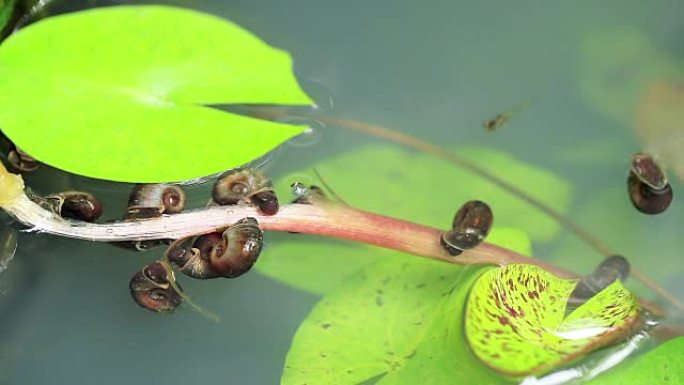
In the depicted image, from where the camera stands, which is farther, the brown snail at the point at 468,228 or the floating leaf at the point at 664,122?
the floating leaf at the point at 664,122

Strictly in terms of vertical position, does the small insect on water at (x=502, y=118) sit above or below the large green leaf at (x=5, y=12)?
above

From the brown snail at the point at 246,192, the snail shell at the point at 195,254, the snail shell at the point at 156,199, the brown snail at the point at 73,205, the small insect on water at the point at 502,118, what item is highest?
the small insect on water at the point at 502,118

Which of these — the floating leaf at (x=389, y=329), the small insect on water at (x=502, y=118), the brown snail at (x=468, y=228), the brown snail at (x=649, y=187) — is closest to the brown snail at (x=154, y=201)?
the floating leaf at (x=389, y=329)

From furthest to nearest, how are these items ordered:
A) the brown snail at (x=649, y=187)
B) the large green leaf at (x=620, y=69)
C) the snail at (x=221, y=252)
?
the large green leaf at (x=620, y=69) → the brown snail at (x=649, y=187) → the snail at (x=221, y=252)

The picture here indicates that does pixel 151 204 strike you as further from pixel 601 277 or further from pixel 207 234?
pixel 601 277

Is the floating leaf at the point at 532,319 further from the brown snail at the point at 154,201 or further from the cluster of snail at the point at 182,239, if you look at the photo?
the brown snail at the point at 154,201

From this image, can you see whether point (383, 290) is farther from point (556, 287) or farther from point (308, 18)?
point (308, 18)

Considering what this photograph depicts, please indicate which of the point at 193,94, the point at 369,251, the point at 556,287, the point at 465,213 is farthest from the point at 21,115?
the point at 556,287

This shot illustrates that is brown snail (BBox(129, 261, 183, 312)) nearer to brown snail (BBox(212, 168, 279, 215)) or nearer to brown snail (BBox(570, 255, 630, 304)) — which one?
brown snail (BBox(212, 168, 279, 215))
